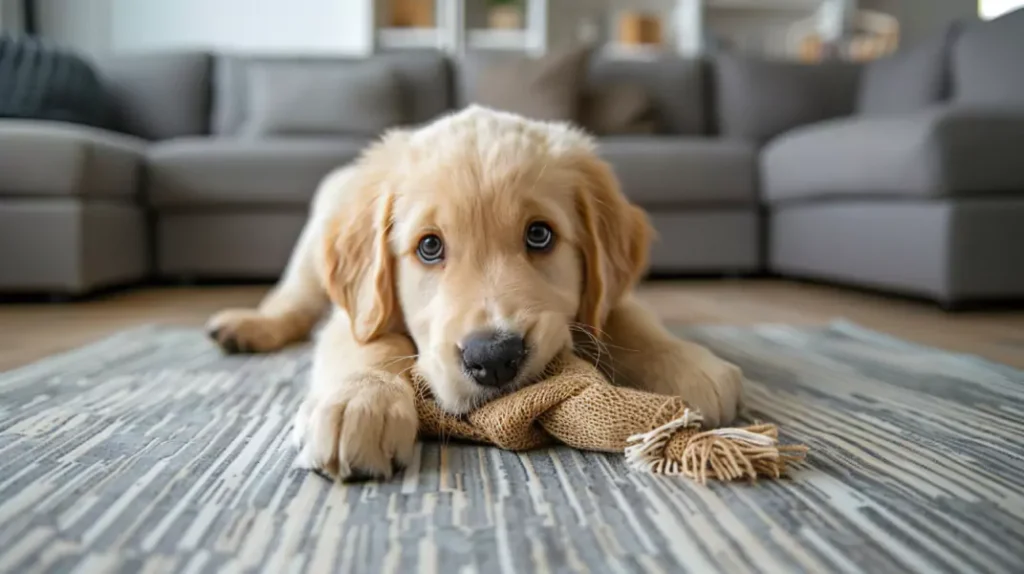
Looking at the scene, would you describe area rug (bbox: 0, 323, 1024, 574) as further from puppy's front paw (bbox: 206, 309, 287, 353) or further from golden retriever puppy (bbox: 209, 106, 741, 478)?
puppy's front paw (bbox: 206, 309, 287, 353)

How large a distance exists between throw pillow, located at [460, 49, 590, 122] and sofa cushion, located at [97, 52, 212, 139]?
1.96 metres

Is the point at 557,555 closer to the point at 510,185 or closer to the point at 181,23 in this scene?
the point at 510,185

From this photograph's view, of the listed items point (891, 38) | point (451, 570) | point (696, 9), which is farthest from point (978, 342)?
point (891, 38)

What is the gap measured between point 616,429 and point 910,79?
465 cm

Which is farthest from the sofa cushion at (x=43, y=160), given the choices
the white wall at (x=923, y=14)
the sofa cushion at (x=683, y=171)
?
the white wall at (x=923, y=14)

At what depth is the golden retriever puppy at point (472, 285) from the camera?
1201mm

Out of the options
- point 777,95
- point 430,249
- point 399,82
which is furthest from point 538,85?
point 430,249

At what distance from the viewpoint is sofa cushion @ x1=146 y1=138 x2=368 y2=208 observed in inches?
170

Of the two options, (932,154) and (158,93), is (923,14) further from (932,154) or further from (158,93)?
(158,93)

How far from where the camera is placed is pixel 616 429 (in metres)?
1.20

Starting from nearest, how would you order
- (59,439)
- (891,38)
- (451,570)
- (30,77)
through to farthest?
(451,570), (59,439), (30,77), (891,38)

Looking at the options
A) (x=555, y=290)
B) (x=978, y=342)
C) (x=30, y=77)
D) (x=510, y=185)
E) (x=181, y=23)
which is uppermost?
(x=181, y=23)

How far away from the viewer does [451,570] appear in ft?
2.74

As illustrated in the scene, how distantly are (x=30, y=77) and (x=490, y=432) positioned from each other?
4241mm
